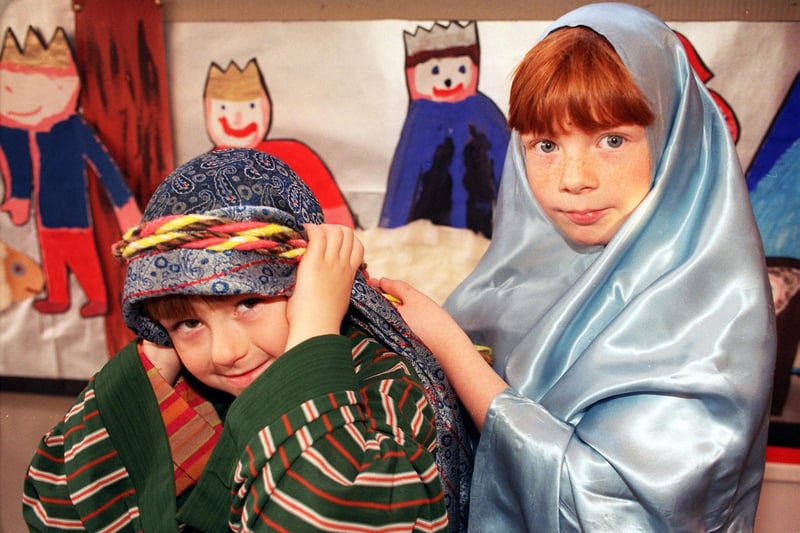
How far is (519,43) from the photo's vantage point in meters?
1.44

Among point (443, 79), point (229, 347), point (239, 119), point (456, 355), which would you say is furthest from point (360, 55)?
point (229, 347)

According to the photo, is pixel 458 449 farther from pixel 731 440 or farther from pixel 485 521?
pixel 731 440

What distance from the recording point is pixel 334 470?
66cm

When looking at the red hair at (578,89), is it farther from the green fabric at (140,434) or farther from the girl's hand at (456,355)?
the green fabric at (140,434)

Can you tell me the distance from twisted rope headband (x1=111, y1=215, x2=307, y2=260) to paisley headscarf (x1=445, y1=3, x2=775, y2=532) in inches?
14.0

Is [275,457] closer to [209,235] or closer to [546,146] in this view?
[209,235]

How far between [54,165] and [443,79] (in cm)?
90

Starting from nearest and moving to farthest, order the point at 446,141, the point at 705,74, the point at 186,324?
the point at 186,324
the point at 705,74
the point at 446,141

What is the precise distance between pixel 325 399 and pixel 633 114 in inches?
19.0

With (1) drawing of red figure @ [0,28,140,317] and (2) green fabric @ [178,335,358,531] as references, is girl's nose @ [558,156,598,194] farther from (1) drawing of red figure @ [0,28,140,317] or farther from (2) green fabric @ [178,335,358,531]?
(1) drawing of red figure @ [0,28,140,317]

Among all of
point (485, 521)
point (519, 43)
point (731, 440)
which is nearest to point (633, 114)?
point (731, 440)

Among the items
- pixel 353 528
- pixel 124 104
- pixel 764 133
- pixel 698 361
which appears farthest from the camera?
pixel 124 104

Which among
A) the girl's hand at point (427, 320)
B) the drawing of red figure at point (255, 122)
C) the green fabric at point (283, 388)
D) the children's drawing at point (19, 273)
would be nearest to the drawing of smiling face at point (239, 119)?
the drawing of red figure at point (255, 122)

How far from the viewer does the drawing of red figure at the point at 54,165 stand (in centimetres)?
158
